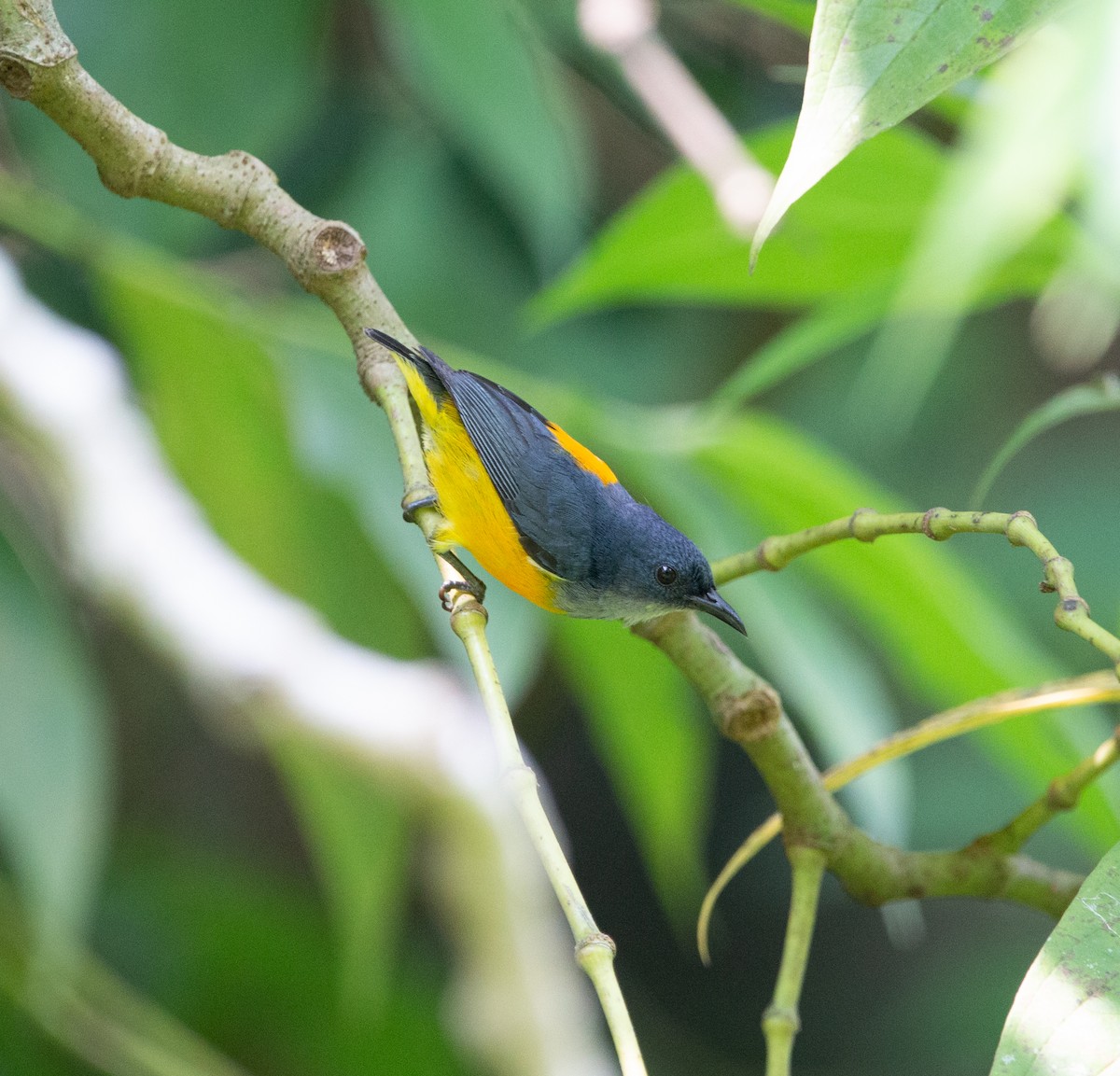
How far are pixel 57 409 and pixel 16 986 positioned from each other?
1422mm

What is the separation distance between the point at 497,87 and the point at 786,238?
743 mm

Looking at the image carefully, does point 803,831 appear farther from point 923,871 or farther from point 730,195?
point 730,195

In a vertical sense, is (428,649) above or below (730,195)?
below

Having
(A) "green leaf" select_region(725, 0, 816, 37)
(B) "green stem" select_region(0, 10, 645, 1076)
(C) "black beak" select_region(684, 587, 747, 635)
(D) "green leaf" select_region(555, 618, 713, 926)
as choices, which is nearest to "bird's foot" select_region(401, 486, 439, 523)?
(B) "green stem" select_region(0, 10, 645, 1076)

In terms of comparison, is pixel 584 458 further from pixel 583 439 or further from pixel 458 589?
pixel 458 589

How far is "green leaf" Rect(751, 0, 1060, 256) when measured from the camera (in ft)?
2.36

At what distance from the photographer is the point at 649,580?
174 centimetres

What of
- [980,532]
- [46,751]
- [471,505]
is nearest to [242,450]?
[46,751]

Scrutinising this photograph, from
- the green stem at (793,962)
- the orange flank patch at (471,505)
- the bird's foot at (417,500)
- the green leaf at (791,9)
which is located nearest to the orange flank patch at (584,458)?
the orange flank patch at (471,505)

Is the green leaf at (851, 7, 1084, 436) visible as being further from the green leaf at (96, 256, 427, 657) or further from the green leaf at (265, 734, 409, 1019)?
the green leaf at (265, 734, 409, 1019)

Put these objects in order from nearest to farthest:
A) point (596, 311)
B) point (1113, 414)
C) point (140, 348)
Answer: point (140, 348), point (596, 311), point (1113, 414)

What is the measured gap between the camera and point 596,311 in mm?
3311

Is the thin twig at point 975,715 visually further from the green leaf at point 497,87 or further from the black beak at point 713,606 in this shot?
the green leaf at point 497,87

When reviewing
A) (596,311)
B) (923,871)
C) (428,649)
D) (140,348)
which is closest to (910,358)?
(596,311)
